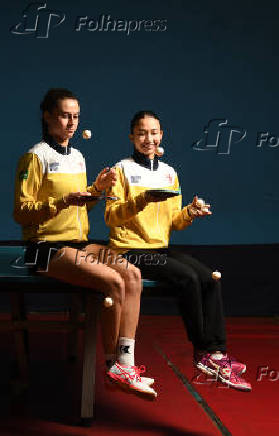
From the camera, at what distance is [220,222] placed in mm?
5484

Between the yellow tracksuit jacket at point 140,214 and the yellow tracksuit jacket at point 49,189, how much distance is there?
154 millimetres

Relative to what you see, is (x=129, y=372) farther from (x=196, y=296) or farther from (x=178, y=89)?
(x=178, y=89)

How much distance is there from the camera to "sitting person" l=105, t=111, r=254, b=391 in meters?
2.64

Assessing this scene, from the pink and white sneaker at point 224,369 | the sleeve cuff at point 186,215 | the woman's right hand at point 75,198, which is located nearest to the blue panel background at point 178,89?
the sleeve cuff at point 186,215

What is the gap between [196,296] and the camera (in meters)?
2.69

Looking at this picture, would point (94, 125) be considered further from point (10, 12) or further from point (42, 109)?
point (42, 109)

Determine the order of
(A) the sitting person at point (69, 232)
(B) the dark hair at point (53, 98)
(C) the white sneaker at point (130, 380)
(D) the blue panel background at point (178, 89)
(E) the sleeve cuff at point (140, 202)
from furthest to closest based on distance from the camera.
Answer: (D) the blue panel background at point (178, 89) < (B) the dark hair at point (53, 98) < (E) the sleeve cuff at point (140, 202) < (A) the sitting person at point (69, 232) < (C) the white sneaker at point (130, 380)

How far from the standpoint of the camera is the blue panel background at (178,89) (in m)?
5.34

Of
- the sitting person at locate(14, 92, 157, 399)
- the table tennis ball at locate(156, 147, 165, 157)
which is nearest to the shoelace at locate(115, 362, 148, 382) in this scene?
the sitting person at locate(14, 92, 157, 399)

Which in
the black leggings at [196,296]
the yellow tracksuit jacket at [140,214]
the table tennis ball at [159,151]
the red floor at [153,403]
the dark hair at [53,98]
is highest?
the dark hair at [53,98]

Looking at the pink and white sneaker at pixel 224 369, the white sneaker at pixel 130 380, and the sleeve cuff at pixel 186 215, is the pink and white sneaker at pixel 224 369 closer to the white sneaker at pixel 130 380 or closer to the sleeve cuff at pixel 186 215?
the white sneaker at pixel 130 380

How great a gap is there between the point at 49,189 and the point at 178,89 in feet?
9.41

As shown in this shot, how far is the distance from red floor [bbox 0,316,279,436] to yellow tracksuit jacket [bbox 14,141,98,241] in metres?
0.74

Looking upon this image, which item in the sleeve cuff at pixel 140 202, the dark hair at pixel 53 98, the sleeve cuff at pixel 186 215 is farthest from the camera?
the sleeve cuff at pixel 186 215
